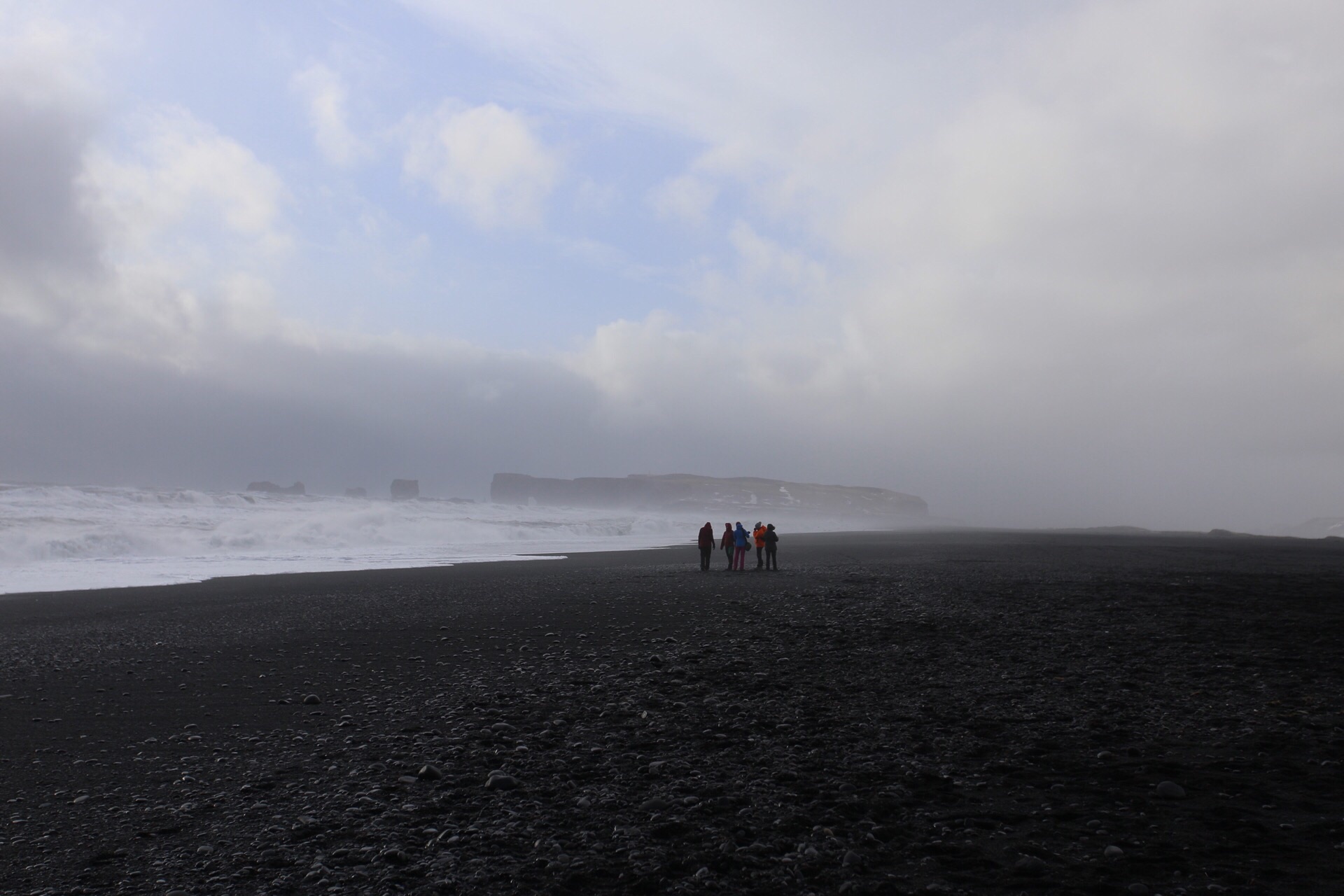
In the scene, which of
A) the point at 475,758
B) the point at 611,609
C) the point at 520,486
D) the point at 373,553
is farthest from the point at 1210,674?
the point at 520,486

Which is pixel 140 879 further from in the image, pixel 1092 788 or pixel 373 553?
pixel 373 553

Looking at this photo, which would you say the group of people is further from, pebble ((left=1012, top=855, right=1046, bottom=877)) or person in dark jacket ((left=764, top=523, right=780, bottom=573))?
pebble ((left=1012, top=855, right=1046, bottom=877))

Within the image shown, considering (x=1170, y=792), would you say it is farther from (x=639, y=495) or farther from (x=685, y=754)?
(x=639, y=495)

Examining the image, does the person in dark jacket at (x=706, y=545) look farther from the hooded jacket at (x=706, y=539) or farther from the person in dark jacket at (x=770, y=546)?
the person in dark jacket at (x=770, y=546)

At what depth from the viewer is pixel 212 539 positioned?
2923 cm

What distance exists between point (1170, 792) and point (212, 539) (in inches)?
1254

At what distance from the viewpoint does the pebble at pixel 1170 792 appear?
4.33m

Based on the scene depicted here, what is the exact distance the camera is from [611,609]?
12828 mm

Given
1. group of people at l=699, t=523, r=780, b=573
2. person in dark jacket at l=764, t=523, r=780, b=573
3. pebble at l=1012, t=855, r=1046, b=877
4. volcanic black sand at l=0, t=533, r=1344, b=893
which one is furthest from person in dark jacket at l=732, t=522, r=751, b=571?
pebble at l=1012, t=855, r=1046, b=877

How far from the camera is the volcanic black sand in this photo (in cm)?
361

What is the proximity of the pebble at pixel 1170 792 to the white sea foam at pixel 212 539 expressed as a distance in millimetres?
19854

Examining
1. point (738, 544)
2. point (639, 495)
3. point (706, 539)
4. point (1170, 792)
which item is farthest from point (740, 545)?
point (639, 495)

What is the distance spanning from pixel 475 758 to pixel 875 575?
15108mm

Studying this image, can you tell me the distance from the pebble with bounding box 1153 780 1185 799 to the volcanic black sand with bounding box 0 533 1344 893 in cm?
2
